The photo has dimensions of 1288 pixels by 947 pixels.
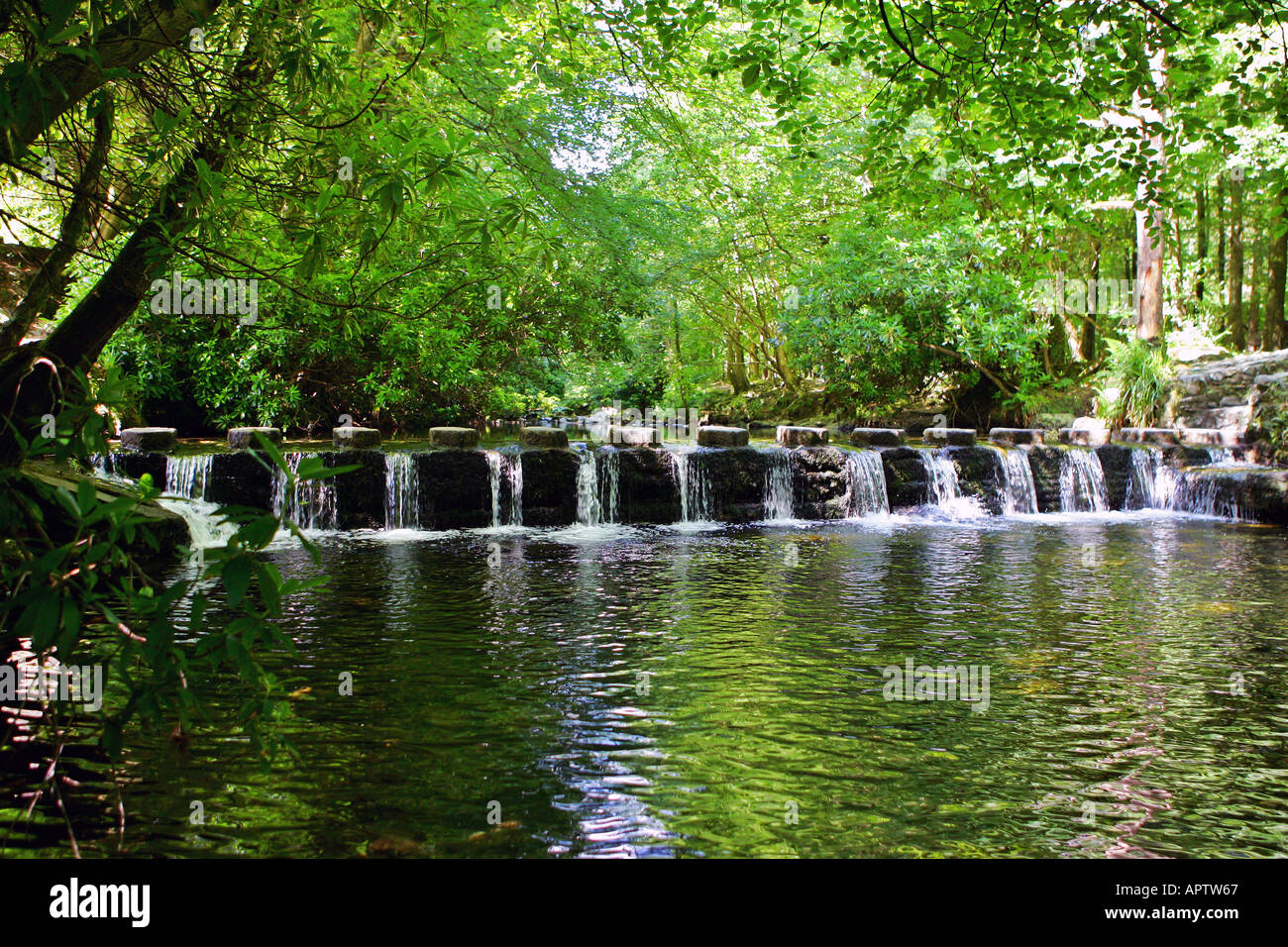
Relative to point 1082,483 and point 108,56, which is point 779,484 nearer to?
point 1082,483

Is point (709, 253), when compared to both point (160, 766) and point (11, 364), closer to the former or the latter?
point (11, 364)

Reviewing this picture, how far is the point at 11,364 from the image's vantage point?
5.95 m

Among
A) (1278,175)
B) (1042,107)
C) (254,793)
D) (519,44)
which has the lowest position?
(254,793)

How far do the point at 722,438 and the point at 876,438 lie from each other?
2997mm

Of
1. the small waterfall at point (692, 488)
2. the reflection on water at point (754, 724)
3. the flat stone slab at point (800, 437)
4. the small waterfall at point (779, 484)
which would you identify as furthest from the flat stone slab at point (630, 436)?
the reflection on water at point (754, 724)

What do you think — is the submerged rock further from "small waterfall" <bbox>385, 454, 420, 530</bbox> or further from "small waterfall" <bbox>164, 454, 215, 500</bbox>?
"small waterfall" <bbox>164, 454, 215, 500</bbox>

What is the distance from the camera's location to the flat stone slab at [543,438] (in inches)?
547

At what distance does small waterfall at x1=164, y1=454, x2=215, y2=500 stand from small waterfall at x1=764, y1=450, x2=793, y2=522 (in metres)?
8.36

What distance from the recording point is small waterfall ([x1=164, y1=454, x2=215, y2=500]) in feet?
37.9

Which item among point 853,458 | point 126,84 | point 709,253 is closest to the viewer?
point 126,84

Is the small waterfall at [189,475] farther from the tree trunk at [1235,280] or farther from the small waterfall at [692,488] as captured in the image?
the tree trunk at [1235,280]

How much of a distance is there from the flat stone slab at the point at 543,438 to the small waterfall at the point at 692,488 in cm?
184

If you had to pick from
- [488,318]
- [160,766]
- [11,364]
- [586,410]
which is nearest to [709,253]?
[488,318]

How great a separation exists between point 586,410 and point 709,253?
991 centimetres
